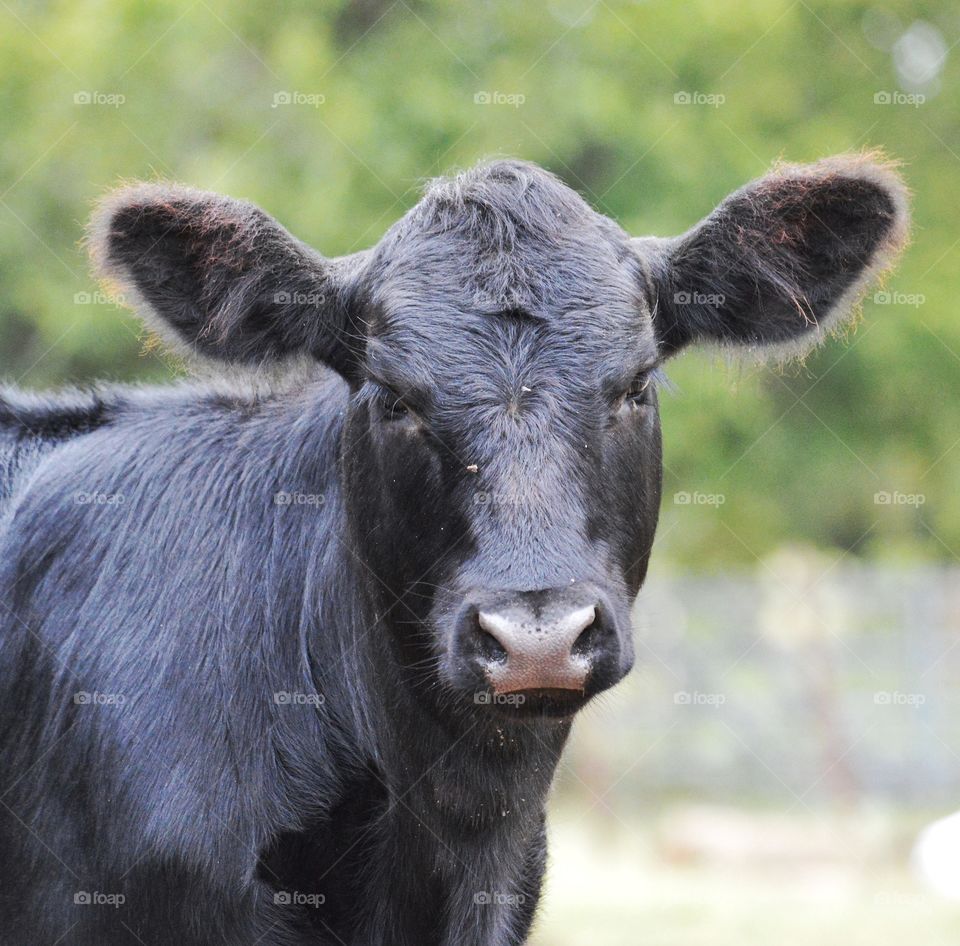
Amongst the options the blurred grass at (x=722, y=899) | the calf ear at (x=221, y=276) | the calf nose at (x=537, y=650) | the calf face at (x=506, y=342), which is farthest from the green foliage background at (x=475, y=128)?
the calf nose at (x=537, y=650)

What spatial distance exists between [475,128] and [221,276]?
5.67 m

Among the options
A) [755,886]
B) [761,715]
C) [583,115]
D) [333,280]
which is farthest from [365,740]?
[761,715]

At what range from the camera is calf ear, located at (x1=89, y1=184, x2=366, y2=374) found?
182 inches

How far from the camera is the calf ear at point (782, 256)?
4836 mm

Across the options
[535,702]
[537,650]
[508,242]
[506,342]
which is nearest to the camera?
[537,650]

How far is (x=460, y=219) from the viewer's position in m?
4.56

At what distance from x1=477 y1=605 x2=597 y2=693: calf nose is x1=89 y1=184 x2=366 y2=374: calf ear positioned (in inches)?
56.3

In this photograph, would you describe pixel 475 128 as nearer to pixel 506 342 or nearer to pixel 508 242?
pixel 508 242

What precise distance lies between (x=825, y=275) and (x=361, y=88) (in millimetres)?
6021

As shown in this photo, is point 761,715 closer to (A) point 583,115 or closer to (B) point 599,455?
(A) point 583,115

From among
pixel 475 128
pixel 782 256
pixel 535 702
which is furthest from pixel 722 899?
pixel 535 702

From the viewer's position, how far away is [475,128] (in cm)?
1000

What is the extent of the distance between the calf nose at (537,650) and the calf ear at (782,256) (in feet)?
5.16

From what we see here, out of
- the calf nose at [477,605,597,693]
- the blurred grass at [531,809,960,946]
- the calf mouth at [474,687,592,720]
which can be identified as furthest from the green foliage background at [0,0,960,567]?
the calf nose at [477,605,597,693]
